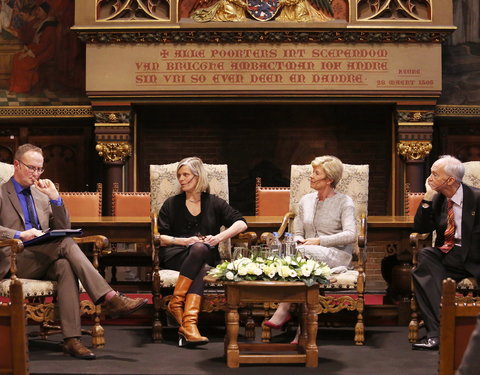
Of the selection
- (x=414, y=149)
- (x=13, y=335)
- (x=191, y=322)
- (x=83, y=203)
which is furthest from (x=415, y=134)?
(x=13, y=335)

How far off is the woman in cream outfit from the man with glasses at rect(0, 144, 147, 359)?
1.18m

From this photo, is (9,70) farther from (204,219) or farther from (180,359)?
(180,359)

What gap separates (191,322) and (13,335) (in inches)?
74.6

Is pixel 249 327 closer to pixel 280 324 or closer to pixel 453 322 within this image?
pixel 280 324

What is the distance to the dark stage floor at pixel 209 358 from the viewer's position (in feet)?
14.9

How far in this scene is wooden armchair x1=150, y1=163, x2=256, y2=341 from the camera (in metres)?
5.36

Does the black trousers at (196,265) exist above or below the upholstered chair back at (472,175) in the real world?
below

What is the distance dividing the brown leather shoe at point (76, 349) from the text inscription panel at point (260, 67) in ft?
15.6

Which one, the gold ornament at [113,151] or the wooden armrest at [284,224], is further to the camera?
the gold ornament at [113,151]

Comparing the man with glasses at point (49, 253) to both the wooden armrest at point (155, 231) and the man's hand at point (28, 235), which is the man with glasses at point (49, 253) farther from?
the wooden armrest at point (155, 231)

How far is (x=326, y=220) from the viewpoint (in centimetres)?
561

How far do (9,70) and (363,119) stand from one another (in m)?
4.10

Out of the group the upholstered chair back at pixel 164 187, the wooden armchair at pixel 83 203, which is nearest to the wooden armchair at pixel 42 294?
the upholstered chair back at pixel 164 187

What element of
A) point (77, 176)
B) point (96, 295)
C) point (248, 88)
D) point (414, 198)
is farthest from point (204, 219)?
point (77, 176)
